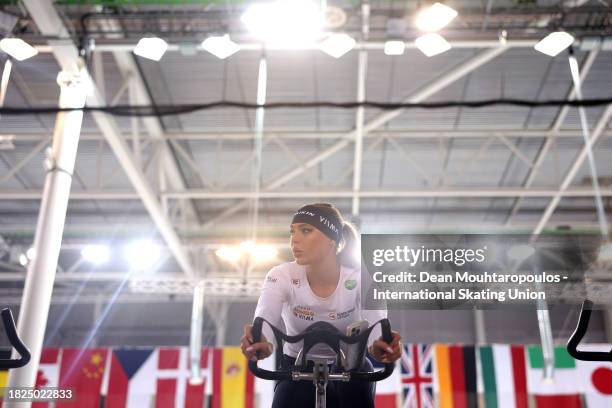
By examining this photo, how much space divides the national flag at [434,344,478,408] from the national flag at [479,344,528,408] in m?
0.10

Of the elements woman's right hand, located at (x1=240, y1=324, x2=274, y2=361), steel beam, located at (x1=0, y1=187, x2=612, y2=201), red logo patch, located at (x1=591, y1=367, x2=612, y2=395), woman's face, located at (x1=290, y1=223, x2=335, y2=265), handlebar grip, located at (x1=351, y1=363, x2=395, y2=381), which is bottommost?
handlebar grip, located at (x1=351, y1=363, x2=395, y2=381)

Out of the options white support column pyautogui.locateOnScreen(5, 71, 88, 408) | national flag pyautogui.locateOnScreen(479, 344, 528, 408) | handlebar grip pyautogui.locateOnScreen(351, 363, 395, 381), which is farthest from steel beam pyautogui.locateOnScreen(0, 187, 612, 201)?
handlebar grip pyautogui.locateOnScreen(351, 363, 395, 381)

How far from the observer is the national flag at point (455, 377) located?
4672 millimetres

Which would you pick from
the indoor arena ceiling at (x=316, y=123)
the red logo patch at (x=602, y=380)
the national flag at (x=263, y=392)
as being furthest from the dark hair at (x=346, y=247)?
the red logo patch at (x=602, y=380)

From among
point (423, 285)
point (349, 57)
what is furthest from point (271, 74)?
point (423, 285)

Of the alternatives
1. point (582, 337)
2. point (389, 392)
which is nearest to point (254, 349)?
point (582, 337)

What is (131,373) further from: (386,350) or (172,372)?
(386,350)

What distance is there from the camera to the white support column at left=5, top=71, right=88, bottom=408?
4484 millimetres

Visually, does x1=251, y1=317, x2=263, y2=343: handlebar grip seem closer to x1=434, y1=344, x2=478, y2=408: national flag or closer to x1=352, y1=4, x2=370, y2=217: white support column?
x1=434, y1=344, x2=478, y2=408: national flag

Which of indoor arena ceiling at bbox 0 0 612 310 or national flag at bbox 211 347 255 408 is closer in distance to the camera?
national flag at bbox 211 347 255 408

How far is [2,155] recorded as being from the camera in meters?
9.02

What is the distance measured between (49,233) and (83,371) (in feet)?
4.48

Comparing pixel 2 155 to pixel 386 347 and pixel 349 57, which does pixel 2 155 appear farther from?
pixel 386 347

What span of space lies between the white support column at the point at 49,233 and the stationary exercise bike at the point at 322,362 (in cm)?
320
